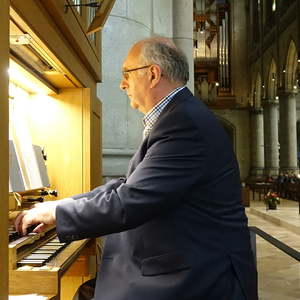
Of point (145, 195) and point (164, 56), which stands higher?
point (164, 56)

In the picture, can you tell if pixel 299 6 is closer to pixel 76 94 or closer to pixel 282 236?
pixel 282 236

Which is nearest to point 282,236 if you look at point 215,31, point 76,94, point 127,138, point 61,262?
point 127,138

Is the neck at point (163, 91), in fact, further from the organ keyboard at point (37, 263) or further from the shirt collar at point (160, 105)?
the organ keyboard at point (37, 263)

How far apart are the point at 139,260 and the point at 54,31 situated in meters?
1.31

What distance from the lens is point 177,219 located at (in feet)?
5.15

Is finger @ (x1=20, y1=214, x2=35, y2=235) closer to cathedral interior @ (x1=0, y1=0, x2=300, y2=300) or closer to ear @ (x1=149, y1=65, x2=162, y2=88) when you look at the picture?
cathedral interior @ (x1=0, y1=0, x2=300, y2=300)

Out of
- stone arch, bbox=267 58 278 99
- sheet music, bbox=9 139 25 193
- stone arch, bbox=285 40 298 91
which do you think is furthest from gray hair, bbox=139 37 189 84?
stone arch, bbox=267 58 278 99

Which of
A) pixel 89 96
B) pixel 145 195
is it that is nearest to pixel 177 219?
pixel 145 195

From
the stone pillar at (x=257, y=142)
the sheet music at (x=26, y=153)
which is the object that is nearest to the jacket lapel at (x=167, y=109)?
the sheet music at (x=26, y=153)

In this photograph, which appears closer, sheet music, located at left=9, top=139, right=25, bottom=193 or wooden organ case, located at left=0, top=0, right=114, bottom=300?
wooden organ case, located at left=0, top=0, right=114, bottom=300

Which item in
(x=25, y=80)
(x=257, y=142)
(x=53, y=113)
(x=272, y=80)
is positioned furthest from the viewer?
(x=257, y=142)

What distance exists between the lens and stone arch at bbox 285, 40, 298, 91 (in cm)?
2069

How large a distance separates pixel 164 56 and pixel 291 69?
20648 mm

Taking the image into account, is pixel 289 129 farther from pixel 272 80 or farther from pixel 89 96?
pixel 89 96
